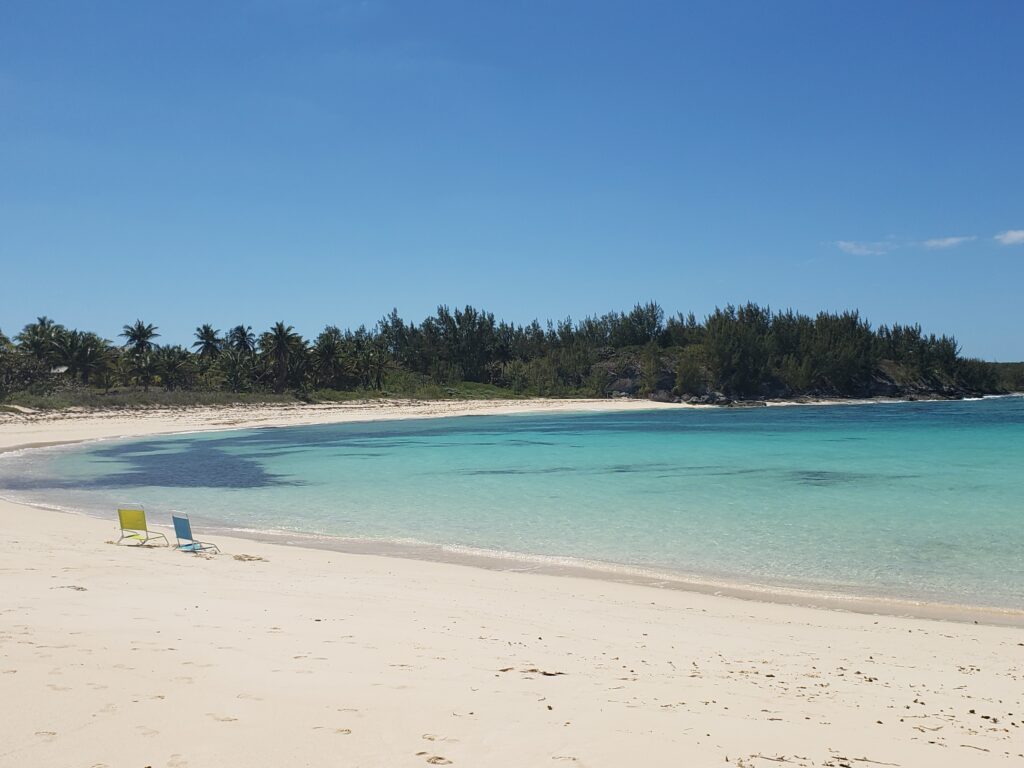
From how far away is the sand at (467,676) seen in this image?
4.31 metres

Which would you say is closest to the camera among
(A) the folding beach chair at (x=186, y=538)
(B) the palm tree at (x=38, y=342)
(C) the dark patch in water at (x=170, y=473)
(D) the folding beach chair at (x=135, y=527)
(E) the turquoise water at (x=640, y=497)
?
(A) the folding beach chair at (x=186, y=538)

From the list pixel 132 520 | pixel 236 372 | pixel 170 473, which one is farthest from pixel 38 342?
pixel 132 520

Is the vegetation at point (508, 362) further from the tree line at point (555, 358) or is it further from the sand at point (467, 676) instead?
the sand at point (467, 676)

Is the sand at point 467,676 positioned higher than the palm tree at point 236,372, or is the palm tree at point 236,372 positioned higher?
the palm tree at point 236,372

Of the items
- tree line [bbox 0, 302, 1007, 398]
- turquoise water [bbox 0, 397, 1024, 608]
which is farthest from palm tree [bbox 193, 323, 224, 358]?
turquoise water [bbox 0, 397, 1024, 608]

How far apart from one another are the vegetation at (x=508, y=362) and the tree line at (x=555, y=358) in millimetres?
188

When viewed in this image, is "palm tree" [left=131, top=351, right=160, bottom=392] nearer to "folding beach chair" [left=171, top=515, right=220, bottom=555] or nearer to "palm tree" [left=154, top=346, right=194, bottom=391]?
"palm tree" [left=154, top=346, right=194, bottom=391]

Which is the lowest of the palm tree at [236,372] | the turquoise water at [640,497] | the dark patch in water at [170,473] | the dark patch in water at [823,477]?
the dark patch in water at [823,477]

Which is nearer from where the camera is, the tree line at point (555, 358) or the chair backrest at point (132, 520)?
the chair backrest at point (132, 520)

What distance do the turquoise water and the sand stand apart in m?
3.61

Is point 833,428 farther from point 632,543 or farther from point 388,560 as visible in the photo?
point 388,560

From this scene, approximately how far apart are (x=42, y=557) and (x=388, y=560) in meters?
4.95

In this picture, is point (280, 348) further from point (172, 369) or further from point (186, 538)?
point (186, 538)

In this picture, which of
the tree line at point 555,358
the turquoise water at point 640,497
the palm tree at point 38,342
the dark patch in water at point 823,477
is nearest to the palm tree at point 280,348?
the tree line at point 555,358
